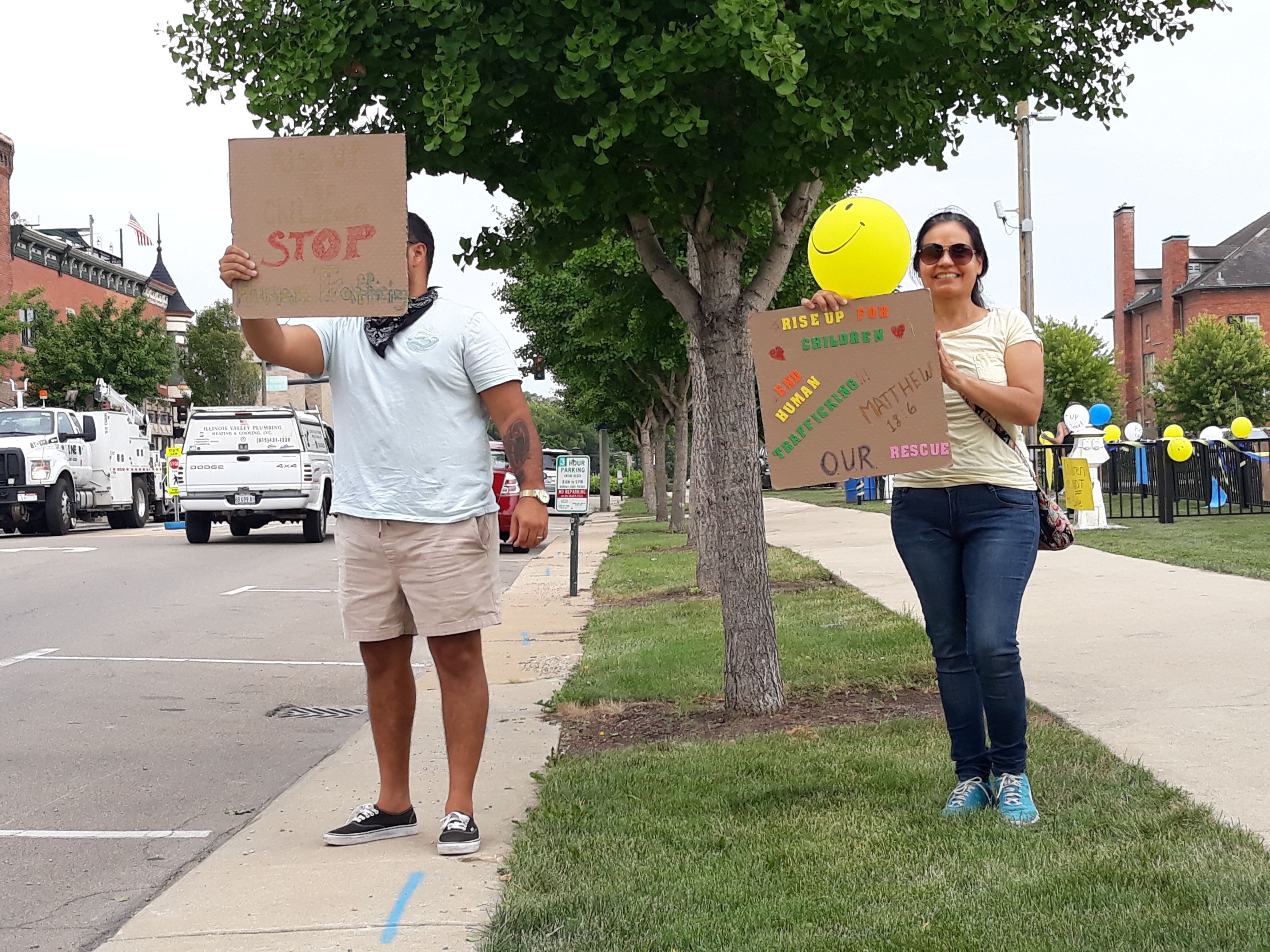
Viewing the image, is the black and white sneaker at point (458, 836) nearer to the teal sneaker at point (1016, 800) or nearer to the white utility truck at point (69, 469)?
the teal sneaker at point (1016, 800)

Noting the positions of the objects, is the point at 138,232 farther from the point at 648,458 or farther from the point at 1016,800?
the point at 1016,800

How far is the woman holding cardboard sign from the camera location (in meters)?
4.37

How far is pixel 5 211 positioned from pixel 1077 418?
55.7 m

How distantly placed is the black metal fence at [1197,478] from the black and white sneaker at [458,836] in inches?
724

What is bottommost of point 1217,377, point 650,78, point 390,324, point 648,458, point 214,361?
point 648,458

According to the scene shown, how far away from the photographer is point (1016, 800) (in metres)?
4.41

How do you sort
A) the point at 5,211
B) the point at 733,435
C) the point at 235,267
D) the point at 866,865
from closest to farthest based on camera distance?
the point at 866,865 < the point at 235,267 < the point at 733,435 < the point at 5,211

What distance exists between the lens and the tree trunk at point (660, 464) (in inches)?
1303

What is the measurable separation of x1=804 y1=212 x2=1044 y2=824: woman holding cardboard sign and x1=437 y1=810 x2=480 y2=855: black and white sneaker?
5.09 ft

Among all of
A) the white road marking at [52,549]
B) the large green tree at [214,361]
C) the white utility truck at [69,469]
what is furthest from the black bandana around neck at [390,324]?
the large green tree at [214,361]

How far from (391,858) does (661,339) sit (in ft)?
52.5

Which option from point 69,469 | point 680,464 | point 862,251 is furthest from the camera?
point 69,469

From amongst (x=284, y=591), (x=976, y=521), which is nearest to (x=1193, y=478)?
(x=284, y=591)

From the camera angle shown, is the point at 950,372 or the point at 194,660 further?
the point at 194,660
